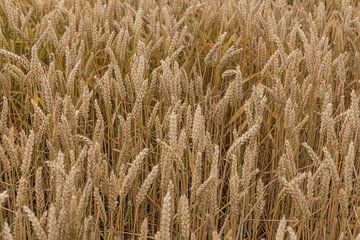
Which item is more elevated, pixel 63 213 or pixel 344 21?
pixel 344 21

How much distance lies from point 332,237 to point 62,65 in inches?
39.7

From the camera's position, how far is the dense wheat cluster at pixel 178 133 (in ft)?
3.69

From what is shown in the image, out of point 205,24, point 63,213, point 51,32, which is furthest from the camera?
point 205,24

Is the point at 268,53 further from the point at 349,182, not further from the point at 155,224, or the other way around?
the point at 349,182

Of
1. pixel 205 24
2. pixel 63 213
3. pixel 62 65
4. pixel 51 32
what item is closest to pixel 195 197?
pixel 63 213

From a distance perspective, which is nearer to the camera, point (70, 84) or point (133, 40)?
point (70, 84)

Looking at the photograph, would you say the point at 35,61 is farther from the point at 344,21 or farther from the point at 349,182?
the point at 344,21

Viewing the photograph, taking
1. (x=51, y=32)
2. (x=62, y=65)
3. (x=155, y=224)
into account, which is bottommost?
(x=155, y=224)

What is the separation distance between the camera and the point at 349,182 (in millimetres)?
1125

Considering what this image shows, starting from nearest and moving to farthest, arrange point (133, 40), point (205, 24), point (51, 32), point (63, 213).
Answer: point (63, 213)
point (51, 32)
point (133, 40)
point (205, 24)

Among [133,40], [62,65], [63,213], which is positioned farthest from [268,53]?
[63,213]

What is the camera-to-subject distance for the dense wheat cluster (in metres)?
1.13

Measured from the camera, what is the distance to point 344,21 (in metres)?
2.12

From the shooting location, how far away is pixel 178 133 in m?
1.57
